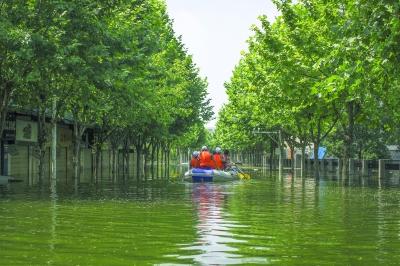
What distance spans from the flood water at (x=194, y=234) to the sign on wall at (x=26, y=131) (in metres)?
26.6

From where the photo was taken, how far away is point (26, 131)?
150 feet

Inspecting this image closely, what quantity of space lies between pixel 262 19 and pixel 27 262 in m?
29.2

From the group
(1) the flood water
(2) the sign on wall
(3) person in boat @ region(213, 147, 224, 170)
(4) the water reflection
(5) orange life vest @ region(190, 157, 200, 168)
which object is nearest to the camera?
(4) the water reflection

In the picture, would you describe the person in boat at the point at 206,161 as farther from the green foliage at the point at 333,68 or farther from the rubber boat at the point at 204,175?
the green foliage at the point at 333,68

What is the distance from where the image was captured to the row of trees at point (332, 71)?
503 inches

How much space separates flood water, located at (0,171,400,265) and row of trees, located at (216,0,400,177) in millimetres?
2808

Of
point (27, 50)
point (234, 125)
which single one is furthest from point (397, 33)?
point (234, 125)

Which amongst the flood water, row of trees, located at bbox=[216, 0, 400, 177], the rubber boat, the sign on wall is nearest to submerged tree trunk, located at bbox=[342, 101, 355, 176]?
row of trees, located at bbox=[216, 0, 400, 177]

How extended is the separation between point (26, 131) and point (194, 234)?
3642cm

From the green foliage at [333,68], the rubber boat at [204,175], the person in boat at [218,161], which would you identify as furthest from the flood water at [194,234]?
the person in boat at [218,161]

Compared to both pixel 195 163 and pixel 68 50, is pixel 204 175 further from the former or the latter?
pixel 68 50

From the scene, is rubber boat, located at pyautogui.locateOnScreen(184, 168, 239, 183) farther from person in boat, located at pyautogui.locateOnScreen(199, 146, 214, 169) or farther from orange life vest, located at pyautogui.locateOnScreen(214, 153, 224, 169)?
orange life vest, located at pyautogui.locateOnScreen(214, 153, 224, 169)

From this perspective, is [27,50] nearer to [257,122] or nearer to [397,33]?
[397,33]

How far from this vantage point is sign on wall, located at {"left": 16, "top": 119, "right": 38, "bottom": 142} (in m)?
44.2
